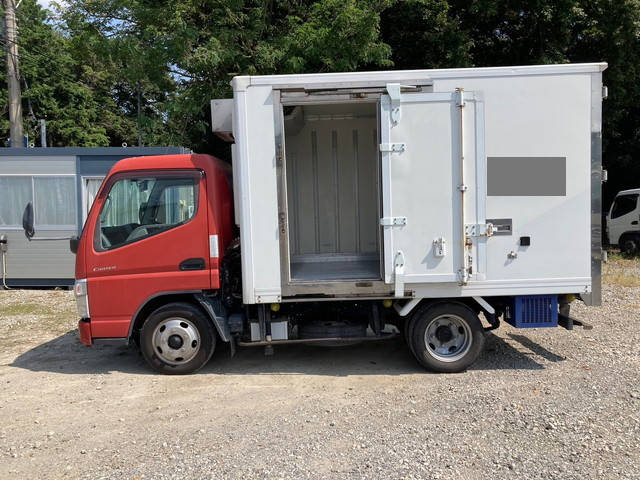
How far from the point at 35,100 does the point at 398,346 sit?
100 feet

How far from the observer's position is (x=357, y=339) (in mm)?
5656

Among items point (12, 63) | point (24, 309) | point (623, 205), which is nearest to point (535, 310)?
point (24, 309)

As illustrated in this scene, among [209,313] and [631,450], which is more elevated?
[209,313]

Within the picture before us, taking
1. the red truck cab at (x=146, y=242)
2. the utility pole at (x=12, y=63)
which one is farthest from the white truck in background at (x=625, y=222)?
the utility pole at (x=12, y=63)

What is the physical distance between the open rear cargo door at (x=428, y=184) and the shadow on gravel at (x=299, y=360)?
50.2 inches

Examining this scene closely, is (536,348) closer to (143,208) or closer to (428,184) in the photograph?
(428,184)

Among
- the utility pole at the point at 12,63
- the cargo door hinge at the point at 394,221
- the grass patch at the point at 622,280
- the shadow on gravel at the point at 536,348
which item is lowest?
the grass patch at the point at 622,280

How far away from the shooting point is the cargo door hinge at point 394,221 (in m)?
5.20

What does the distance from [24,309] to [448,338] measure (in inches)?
306

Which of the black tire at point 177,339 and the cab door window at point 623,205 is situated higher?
the cab door window at point 623,205

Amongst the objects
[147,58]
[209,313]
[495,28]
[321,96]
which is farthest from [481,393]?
[495,28]

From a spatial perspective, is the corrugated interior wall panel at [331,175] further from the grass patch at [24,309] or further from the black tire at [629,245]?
the black tire at [629,245]

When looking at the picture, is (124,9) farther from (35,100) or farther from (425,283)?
(35,100)

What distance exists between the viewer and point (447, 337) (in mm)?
5633
